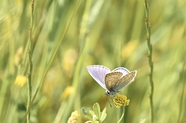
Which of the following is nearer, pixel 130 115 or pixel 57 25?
pixel 57 25

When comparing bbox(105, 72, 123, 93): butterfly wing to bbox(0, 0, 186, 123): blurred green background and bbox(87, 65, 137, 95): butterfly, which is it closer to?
bbox(87, 65, 137, 95): butterfly

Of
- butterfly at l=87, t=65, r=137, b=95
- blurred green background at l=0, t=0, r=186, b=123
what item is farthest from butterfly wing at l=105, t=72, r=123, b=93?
blurred green background at l=0, t=0, r=186, b=123

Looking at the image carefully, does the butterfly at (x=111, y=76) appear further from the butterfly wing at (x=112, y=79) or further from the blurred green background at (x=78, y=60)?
the blurred green background at (x=78, y=60)

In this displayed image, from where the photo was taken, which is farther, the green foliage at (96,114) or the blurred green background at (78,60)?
the blurred green background at (78,60)

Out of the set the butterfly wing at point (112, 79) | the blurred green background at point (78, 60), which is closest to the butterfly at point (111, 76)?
the butterfly wing at point (112, 79)

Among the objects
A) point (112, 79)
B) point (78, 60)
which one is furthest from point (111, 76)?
point (78, 60)

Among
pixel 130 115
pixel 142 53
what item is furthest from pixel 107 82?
pixel 142 53

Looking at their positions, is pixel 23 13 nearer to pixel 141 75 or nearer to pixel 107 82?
pixel 107 82
